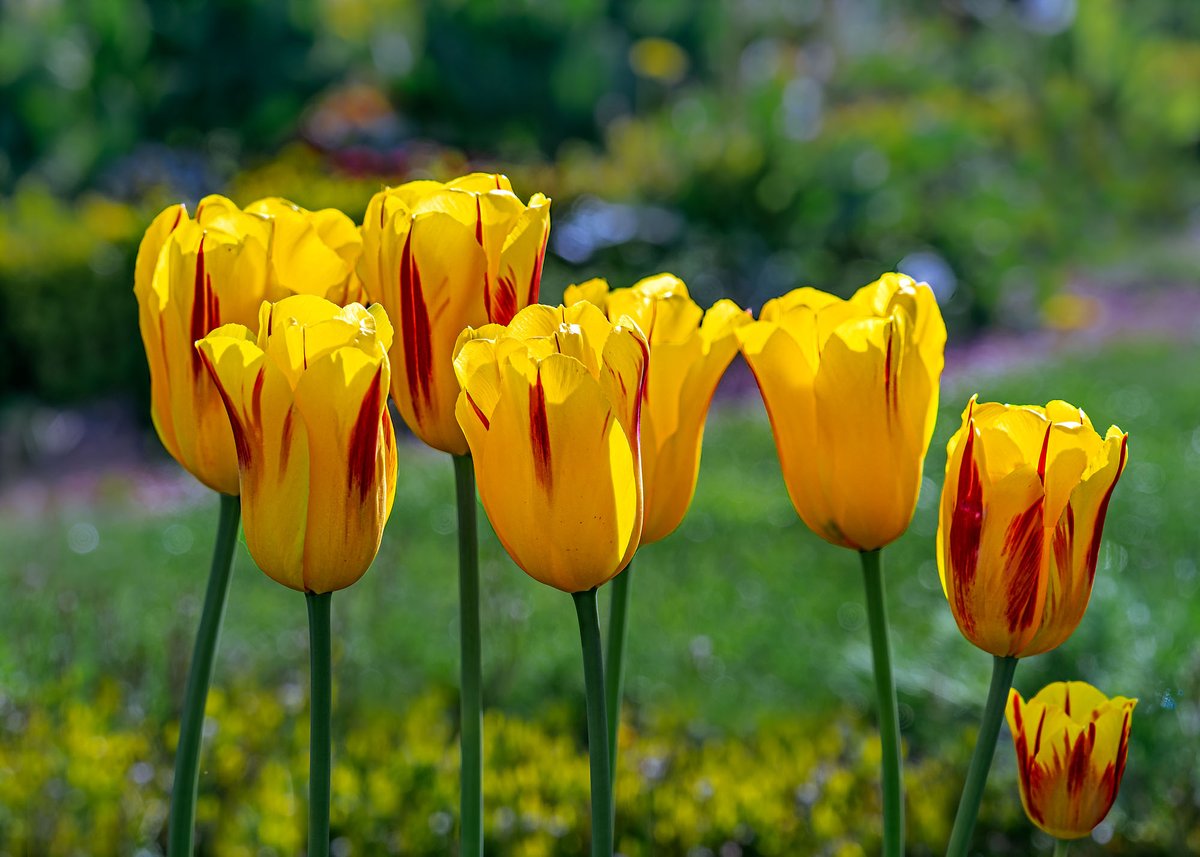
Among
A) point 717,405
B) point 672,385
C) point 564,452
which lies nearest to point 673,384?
point 672,385

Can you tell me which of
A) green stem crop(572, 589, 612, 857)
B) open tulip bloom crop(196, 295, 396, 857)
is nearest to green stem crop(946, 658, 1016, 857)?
green stem crop(572, 589, 612, 857)

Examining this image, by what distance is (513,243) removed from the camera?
1153 millimetres

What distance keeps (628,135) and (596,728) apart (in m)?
9.61

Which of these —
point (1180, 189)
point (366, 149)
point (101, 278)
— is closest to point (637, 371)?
point (101, 278)

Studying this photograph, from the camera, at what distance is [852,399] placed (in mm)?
1203

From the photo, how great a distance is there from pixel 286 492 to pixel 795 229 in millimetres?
8201

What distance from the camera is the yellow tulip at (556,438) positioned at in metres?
1.00

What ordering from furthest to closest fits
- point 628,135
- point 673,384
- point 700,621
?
point 628,135 → point 700,621 → point 673,384

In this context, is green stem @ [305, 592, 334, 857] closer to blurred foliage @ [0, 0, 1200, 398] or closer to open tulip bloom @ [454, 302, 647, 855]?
open tulip bloom @ [454, 302, 647, 855]

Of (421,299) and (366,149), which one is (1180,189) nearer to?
(366,149)

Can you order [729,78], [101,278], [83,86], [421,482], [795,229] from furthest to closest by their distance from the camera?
[729,78], [83,86], [795,229], [101,278], [421,482]

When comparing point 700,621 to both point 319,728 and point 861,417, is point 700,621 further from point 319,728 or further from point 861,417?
point 319,728

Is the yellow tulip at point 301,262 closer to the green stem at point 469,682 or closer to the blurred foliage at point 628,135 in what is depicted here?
the green stem at point 469,682

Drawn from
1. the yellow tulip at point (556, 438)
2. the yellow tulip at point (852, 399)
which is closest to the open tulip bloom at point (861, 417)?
the yellow tulip at point (852, 399)
